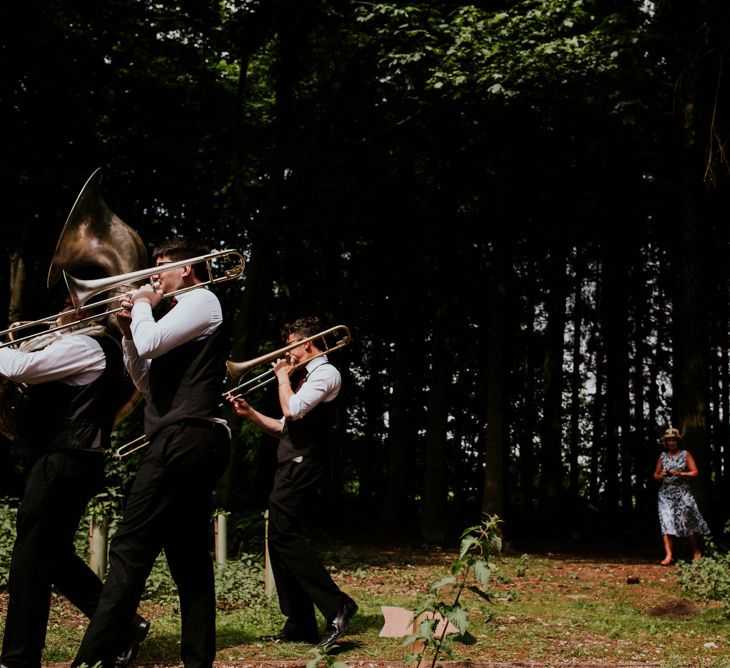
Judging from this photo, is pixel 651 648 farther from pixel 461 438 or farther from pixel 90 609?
pixel 461 438

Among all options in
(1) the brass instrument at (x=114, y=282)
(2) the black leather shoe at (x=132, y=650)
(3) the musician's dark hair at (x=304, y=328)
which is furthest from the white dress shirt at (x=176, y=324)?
(3) the musician's dark hair at (x=304, y=328)

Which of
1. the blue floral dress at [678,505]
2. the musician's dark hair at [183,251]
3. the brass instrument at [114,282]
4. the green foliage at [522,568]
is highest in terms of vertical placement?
the musician's dark hair at [183,251]

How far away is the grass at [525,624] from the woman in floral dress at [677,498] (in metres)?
1.04

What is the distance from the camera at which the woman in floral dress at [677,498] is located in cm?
1295

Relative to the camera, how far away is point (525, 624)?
752 centimetres

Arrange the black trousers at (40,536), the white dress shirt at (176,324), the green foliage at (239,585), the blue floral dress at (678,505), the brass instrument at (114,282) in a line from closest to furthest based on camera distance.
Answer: the white dress shirt at (176,324) < the black trousers at (40,536) < the brass instrument at (114,282) < the green foliage at (239,585) < the blue floral dress at (678,505)

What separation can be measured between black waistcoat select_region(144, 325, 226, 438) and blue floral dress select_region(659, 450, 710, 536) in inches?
402

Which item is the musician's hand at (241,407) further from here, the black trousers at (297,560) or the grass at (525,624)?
the grass at (525,624)

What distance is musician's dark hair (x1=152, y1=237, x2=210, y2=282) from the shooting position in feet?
15.9

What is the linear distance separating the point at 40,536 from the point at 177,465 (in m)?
0.92

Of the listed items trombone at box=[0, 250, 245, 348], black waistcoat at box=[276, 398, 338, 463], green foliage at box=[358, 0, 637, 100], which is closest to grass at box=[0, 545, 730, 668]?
black waistcoat at box=[276, 398, 338, 463]

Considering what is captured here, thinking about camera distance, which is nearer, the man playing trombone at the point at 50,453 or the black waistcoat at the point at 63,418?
the man playing trombone at the point at 50,453

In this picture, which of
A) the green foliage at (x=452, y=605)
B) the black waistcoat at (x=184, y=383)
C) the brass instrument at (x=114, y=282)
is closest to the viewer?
the green foliage at (x=452, y=605)

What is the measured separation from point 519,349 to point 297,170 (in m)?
11.6
